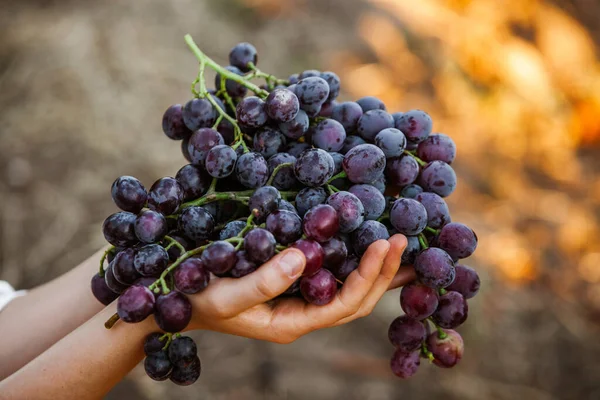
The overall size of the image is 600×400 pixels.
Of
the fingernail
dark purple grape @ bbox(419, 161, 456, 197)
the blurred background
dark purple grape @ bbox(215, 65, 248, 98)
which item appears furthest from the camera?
the blurred background

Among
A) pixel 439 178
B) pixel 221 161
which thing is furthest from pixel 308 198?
pixel 439 178

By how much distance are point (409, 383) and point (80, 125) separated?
1.98 m

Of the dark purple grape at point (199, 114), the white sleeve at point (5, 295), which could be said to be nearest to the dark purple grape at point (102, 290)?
the dark purple grape at point (199, 114)

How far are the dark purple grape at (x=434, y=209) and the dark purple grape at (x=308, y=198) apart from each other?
7.6 inches

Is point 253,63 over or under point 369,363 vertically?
over

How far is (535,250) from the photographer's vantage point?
103 inches

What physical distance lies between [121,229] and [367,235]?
1.37 feet

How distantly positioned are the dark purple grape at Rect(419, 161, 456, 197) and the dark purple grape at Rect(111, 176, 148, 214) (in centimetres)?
53

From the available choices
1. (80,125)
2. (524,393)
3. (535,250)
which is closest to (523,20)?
(535,250)

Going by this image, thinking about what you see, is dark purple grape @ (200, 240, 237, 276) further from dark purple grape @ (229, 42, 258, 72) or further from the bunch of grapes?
dark purple grape @ (229, 42, 258, 72)

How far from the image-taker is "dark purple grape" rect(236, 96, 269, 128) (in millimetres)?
966

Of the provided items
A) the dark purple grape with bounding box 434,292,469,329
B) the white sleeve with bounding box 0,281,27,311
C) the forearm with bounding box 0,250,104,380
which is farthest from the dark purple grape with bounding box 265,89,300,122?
the white sleeve with bounding box 0,281,27,311

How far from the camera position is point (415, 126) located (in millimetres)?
1030

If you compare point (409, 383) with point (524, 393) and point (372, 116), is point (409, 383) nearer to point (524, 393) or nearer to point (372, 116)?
point (524, 393)
